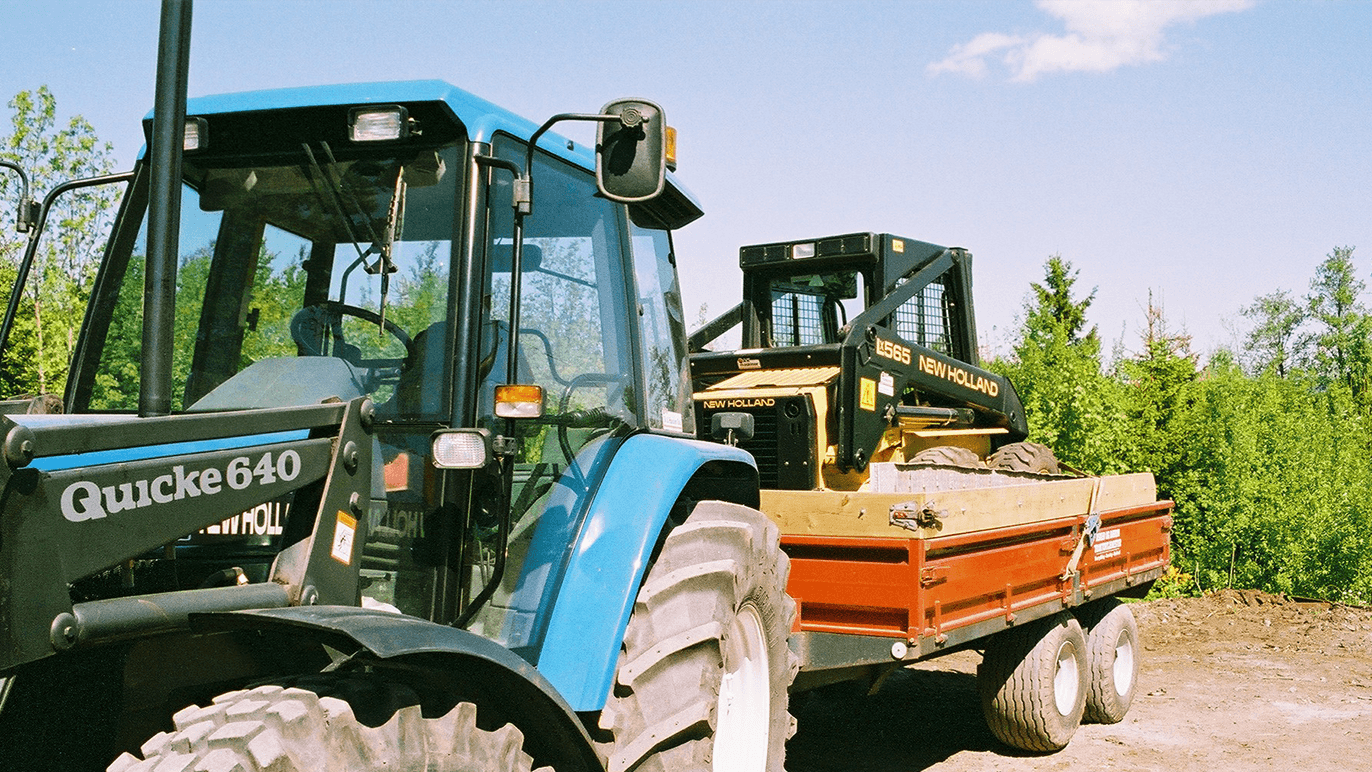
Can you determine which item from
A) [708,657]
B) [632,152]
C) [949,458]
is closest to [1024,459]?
[949,458]

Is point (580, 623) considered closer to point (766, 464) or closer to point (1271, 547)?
point (766, 464)

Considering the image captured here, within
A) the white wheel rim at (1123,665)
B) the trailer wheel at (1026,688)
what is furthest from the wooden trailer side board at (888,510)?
the white wheel rim at (1123,665)

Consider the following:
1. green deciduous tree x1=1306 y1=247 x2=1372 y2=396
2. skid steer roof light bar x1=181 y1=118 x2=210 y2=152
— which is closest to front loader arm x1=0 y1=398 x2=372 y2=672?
skid steer roof light bar x1=181 y1=118 x2=210 y2=152

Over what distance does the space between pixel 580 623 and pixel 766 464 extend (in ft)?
13.6

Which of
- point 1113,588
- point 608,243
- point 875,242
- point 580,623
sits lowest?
point 1113,588

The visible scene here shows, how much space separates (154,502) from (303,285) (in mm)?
974

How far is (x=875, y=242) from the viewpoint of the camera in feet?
27.0

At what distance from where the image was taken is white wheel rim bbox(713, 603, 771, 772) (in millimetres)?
3908

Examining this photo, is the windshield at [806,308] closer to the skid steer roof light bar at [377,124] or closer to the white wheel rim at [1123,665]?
the white wheel rim at [1123,665]

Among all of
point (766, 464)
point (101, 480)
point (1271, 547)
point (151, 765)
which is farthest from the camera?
point (1271, 547)

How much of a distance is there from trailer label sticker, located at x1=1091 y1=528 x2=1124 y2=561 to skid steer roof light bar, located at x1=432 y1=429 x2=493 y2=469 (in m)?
5.36

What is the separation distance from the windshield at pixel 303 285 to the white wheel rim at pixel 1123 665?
623cm

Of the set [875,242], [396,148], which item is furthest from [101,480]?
[875,242]

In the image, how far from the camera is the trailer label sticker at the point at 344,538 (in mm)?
2836
